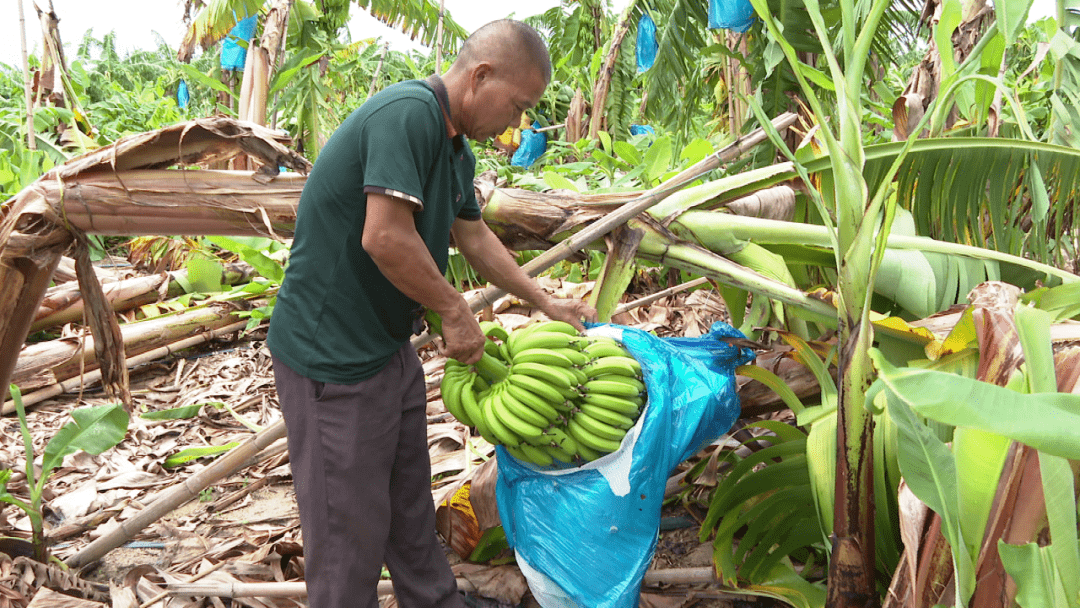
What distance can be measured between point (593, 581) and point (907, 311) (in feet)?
4.10

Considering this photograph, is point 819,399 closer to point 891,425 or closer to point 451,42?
point 891,425

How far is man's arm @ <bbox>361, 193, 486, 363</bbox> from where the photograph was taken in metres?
1.43

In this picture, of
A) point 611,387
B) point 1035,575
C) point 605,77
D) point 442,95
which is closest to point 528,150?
point 605,77

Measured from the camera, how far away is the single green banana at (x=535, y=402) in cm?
163

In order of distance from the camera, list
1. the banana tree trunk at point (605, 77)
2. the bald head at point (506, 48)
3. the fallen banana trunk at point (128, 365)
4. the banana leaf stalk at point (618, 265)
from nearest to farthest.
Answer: the bald head at point (506, 48) → the banana leaf stalk at point (618, 265) → the fallen banana trunk at point (128, 365) → the banana tree trunk at point (605, 77)

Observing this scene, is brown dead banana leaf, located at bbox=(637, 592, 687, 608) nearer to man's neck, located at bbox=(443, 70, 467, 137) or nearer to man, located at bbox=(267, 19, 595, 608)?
man, located at bbox=(267, 19, 595, 608)

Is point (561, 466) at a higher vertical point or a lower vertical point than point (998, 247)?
lower

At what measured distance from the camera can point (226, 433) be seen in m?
3.37

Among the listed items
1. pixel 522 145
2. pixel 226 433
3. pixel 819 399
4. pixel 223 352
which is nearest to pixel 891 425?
pixel 819 399

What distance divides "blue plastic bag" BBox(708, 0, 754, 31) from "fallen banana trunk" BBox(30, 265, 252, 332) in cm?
326

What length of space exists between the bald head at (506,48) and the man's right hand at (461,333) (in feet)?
1.81

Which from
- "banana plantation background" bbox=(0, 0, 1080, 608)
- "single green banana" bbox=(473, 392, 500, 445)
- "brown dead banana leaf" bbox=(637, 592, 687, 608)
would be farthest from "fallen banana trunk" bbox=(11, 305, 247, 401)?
"brown dead banana leaf" bbox=(637, 592, 687, 608)

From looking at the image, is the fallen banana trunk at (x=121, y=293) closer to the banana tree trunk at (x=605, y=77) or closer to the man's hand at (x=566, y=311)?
the man's hand at (x=566, y=311)

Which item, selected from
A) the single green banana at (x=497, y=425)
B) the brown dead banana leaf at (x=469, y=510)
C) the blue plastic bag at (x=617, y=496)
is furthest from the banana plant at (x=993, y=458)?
the brown dead banana leaf at (x=469, y=510)
